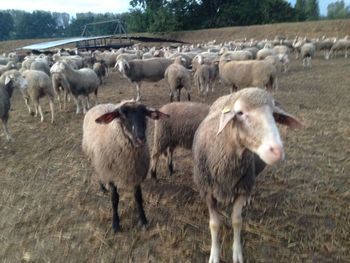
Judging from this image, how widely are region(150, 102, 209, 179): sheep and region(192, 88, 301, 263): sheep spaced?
3.66 ft

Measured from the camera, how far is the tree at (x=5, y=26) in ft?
247

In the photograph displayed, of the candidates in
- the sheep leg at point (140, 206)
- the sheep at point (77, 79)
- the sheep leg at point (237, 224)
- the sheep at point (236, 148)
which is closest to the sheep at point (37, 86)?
the sheep at point (77, 79)

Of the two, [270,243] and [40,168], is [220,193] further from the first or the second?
[40,168]

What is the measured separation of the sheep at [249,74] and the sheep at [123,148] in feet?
22.6

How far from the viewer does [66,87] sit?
8781 mm

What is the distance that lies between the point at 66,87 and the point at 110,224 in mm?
5769

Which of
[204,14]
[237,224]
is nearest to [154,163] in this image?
[237,224]

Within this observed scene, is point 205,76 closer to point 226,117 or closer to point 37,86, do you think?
point 37,86

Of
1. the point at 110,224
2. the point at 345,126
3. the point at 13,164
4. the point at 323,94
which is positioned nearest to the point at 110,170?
the point at 110,224

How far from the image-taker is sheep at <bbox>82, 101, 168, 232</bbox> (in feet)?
11.0

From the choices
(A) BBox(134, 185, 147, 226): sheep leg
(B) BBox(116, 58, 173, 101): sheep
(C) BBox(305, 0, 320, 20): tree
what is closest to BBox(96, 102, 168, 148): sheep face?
(A) BBox(134, 185, 147, 226): sheep leg

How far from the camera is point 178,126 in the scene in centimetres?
467

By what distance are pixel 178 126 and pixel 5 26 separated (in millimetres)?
85673

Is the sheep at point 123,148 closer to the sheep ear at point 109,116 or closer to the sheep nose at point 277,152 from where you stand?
the sheep ear at point 109,116
